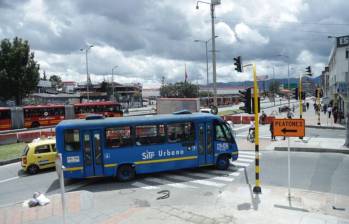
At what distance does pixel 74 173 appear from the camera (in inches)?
525

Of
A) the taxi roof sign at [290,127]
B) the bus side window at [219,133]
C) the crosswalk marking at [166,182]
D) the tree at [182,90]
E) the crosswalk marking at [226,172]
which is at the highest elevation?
the tree at [182,90]

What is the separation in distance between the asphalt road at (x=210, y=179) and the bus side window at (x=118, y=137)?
1.69 metres

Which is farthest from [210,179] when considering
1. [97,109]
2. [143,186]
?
[97,109]

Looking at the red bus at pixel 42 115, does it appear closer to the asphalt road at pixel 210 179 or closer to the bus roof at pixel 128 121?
the asphalt road at pixel 210 179

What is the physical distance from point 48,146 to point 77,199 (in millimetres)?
6342

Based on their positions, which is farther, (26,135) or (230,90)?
(230,90)

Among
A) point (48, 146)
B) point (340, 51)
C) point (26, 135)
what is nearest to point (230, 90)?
point (340, 51)

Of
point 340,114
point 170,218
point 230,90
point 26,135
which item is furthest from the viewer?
point 230,90

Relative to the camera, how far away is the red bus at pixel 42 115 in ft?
129

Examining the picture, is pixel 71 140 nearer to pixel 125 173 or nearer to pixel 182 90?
pixel 125 173

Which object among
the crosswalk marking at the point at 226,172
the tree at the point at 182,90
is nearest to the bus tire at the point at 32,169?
the crosswalk marking at the point at 226,172

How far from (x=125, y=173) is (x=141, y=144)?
4.72 feet

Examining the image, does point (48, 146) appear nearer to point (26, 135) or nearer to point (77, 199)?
point (77, 199)

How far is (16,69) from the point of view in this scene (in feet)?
145
